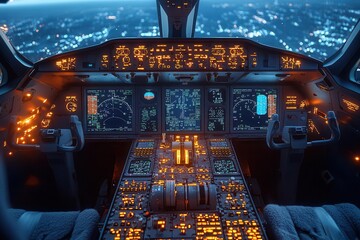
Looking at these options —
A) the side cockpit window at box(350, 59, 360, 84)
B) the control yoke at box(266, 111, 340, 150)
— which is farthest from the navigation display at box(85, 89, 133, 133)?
the side cockpit window at box(350, 59, 360, 84)

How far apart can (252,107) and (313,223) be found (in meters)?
2.08

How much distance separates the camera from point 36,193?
12.9 feet

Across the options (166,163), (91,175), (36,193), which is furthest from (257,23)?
(36,193)

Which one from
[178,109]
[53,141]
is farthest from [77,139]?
[178,109]

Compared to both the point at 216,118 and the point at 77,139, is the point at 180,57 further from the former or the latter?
the point at 77,139

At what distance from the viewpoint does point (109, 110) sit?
4266 mm

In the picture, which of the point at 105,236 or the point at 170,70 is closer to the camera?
the point at 105,236

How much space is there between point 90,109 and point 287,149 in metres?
2.27

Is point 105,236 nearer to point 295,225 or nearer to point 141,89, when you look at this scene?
point 295,225

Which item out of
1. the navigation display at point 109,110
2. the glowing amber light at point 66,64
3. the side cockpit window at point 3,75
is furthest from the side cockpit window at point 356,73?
the side cockpit window at point 3,75

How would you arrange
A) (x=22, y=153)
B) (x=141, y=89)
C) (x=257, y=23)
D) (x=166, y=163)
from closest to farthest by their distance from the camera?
(x=166, y=163), (x=22, y=153), (x=257, y=23), (x=141, y=89)

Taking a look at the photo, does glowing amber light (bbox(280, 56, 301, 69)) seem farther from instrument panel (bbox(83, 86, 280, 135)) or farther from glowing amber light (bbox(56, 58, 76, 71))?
glowing amber light (bbox(56, 58, 76, 71))

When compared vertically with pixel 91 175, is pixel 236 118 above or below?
above

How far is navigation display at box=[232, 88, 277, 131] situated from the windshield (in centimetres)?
70
